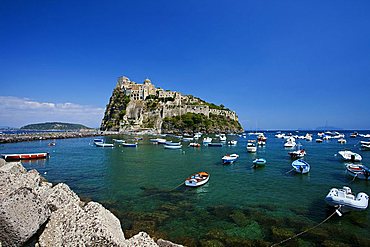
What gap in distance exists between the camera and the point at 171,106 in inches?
4350

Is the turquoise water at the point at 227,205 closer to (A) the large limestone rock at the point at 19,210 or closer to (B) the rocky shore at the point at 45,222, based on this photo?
(B) the rocky shore at the point at 45,222

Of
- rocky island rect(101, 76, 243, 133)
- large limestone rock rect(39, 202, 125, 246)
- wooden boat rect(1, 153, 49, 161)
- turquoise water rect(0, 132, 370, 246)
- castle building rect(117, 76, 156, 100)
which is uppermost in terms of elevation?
→ castle building rect(117, 76, 156, 100)

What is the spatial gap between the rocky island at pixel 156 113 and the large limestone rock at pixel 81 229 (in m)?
99.0

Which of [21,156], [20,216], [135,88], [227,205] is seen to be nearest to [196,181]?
[227,205]

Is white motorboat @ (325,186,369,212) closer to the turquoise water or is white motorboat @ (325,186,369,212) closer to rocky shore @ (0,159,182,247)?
the turquoise water

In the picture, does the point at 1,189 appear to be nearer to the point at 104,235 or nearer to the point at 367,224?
the point at 104,235

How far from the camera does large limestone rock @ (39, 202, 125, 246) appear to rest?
382 cm

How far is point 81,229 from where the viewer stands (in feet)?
13.1

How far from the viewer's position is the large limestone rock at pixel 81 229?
3822 millimetres

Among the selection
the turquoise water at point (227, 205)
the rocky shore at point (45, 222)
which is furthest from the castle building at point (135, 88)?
the rocky shore at point (45, 222)

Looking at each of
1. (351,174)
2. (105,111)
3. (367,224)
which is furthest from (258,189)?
(105,111)

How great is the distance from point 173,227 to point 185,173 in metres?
12.8

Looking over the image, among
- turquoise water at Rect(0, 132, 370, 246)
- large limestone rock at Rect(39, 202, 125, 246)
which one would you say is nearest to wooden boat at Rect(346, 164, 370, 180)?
turquoise water at Rect(0, 132, 370, 246)

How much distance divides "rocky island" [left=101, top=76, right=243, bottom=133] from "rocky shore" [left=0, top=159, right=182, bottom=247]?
A: 325ft
